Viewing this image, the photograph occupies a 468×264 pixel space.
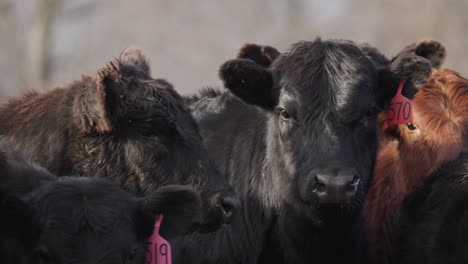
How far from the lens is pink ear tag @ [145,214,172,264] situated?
6621mm

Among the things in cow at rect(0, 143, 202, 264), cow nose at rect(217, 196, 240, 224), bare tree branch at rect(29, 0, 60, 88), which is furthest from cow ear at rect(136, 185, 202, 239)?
bare tree branch at rect(29, 0, 60, 88)

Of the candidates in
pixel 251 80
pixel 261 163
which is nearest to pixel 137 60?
pixel 251 80

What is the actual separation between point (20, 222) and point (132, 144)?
1323mm

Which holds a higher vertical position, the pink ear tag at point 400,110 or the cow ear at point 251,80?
the cow ear at point 251,80

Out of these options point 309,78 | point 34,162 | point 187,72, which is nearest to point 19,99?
point 34,162

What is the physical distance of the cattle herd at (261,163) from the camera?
6678 mm

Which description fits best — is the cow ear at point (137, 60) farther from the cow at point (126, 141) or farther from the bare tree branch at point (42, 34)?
→ the bare tree branch at point (42, 34)

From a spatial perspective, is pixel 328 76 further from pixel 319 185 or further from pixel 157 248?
pixel 157 248

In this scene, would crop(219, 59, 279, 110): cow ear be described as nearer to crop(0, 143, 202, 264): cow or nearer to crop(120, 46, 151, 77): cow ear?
crop(120, 46, 151, 77): cow ear

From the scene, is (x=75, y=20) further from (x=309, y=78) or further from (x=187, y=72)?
(x=309, y=78)

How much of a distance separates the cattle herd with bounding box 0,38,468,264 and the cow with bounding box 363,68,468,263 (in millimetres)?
12

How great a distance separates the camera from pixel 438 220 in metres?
7.77

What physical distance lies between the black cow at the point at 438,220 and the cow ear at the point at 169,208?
5.88ft

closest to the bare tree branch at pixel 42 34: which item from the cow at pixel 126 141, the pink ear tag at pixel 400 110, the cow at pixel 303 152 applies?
the cow at pixel 303 152
